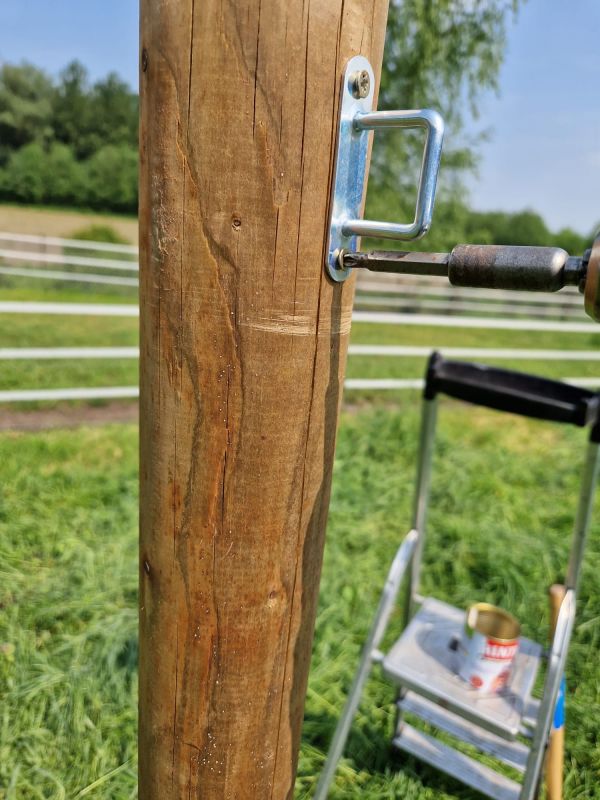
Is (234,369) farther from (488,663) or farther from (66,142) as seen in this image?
(66,142)

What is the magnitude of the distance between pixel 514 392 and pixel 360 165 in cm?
92

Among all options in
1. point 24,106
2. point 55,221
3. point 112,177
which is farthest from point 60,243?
point 24,106

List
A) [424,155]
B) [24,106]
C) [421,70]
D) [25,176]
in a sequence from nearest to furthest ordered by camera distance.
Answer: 1. [424,155]
2. [421,70]
3. [25,176]
4. [24,106]

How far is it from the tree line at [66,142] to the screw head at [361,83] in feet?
57.6

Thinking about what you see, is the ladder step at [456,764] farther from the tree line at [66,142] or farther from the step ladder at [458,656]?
the tree line at [66,142]

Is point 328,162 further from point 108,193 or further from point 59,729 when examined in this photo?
point 108,193

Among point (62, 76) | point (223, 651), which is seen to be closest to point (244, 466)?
point (223, 651)

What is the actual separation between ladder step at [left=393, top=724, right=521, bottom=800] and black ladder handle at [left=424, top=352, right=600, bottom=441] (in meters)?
1.13

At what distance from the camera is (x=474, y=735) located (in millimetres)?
1722

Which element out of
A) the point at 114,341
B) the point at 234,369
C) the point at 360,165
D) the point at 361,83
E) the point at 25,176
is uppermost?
the point at 25,176

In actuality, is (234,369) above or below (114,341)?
above

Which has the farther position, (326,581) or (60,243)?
(60,243)

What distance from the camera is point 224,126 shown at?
801 millimetres

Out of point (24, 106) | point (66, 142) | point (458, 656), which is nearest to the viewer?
point (458, 656)
